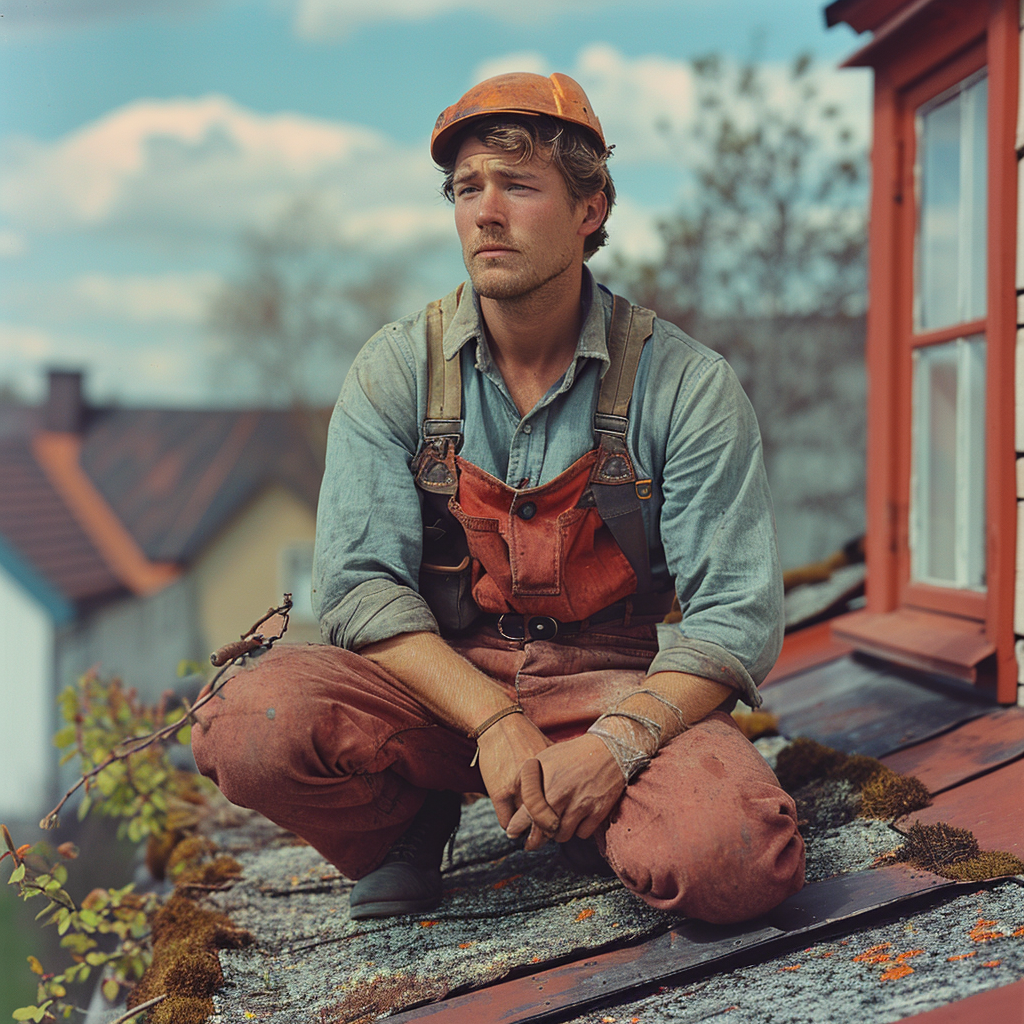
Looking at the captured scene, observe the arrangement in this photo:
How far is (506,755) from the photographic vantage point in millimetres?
2074

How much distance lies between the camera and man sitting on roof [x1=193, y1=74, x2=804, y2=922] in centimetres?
213

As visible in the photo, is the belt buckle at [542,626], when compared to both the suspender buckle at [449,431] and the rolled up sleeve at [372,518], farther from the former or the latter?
the suspender buckle at [449,431]

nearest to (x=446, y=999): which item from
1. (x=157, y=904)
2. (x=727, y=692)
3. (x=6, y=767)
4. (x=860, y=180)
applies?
(x=727, y=692)

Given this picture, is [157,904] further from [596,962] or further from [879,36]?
[879,36]

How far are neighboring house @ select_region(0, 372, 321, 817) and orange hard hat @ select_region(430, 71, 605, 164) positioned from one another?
18.0m

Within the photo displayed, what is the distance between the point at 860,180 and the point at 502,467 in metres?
11.0

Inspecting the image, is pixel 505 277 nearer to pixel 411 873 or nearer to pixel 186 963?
pixel 411 873

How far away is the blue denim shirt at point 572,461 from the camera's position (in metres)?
2.23

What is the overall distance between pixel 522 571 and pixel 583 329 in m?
0.62

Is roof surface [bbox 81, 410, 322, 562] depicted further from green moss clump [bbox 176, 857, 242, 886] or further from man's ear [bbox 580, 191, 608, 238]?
man's ear [bbox 580, 191, 608, 238]

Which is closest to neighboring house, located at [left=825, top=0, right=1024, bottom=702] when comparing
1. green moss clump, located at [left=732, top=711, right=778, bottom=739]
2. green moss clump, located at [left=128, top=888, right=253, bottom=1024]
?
green moss clump, located at [left=732, top=711, right=778, bottom=739]

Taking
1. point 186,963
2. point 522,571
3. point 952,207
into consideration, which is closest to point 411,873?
point 186,963

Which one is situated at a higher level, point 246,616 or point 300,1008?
point 300,1008

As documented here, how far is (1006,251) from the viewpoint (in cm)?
305
